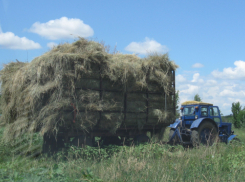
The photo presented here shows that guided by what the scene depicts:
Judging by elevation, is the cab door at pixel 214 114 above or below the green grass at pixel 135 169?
above

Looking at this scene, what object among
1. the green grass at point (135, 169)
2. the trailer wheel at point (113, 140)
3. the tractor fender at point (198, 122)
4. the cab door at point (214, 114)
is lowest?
the green grass at point (135, 169)

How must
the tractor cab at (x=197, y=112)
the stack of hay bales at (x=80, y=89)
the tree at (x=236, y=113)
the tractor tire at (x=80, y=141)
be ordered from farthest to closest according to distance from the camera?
the tree at (x=236, y=113)
the tractor cab at (x=197, y=112)
the tractor tire at (x=80, y=141)
the stack of hay bales at (x=80, y=89)

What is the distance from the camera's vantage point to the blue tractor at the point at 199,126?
11266 mm

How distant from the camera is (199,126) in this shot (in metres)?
11.3

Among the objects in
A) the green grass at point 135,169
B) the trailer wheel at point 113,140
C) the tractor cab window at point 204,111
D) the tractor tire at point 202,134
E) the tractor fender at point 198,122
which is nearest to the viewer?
the green grass at point 135,169

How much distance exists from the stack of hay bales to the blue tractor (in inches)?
127

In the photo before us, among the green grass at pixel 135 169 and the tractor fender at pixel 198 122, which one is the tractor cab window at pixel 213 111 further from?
the green grass at pixel 135 169

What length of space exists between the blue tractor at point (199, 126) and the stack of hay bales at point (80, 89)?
3.22 m

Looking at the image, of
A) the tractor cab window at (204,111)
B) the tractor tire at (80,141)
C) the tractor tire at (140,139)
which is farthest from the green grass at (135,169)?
the tractor cab window at (204,111)

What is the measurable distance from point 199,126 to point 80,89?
6137 mm

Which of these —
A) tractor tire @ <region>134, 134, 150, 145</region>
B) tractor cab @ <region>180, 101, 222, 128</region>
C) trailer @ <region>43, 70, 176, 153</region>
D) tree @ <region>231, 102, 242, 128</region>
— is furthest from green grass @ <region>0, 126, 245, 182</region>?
tree @ <region>231, 102, 242, 128</region>

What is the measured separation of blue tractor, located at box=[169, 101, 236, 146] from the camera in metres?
11.3

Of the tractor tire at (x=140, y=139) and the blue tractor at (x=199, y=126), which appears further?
the blue tractor at (x=199, y=126)

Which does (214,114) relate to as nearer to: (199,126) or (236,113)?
(199,126)
